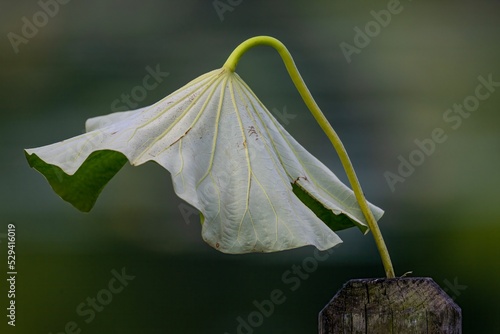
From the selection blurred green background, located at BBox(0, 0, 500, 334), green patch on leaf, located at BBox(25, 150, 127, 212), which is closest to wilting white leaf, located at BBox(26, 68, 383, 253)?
green patch on leaf, located at BBox(25, 150, 127, 212)

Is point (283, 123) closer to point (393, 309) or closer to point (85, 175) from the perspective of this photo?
point (85, 175)

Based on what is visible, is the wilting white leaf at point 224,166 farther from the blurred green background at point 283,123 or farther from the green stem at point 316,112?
the blurred green background at point 283,123

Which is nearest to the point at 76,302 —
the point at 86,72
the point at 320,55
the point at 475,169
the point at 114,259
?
the point at 114,259

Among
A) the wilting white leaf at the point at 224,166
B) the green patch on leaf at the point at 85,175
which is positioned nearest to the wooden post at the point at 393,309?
the wilting white leaf at the point at 224,166

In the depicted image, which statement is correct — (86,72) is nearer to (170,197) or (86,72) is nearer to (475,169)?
(170,197)

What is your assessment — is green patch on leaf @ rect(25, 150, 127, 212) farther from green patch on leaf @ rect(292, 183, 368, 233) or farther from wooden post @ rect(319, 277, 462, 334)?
wooden post @ rect(319, 277, 462, 334)

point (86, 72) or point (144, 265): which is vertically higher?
point (86, 72)
